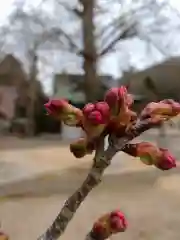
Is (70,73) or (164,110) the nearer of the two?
(164,110)

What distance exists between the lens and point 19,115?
1.83m

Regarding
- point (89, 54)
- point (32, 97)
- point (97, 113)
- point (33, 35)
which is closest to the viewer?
point (97, 113)

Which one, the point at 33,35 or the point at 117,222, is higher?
the point at 33,35

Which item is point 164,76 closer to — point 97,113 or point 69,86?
point 69,86

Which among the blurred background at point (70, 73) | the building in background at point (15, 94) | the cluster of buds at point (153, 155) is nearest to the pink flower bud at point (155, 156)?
the cluster of buds at point (153, 155)

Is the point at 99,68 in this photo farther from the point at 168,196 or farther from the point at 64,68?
the point at 168,196

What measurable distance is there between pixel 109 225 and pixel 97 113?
0.13 ft

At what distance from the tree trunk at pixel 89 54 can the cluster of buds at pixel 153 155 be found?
48.2 inches

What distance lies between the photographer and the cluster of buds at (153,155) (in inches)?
5.0

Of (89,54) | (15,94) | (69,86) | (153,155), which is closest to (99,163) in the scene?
(153,155)

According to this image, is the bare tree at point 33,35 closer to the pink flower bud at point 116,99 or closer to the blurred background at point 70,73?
the blurred background at point 70,73

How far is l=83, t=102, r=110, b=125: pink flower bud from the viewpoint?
0.41 feet

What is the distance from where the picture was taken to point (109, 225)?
144mm

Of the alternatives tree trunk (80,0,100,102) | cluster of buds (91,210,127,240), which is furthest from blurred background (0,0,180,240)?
cluster of buds (91,210,127,240)
